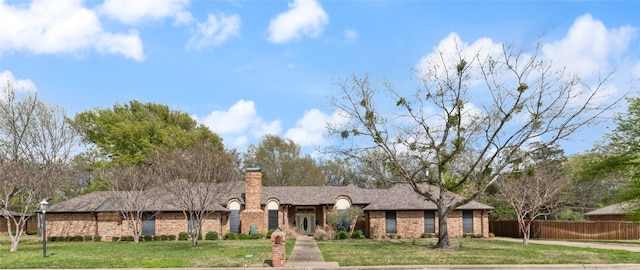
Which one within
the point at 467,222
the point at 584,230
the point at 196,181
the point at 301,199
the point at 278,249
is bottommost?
the point at 584,230

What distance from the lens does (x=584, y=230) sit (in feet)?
126

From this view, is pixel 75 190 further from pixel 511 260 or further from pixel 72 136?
pixel 511 260

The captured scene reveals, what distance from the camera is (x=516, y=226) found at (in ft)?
136

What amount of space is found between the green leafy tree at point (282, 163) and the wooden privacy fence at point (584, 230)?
30.3m

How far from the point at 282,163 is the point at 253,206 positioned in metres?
27.8

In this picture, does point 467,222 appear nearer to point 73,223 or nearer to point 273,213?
point 273,213

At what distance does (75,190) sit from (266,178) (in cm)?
2145

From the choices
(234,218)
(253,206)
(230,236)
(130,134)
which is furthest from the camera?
(130,134)

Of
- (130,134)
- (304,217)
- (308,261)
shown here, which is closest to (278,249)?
(308,261)

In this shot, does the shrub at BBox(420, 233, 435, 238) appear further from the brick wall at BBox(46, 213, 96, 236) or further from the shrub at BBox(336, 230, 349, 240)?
the brick wall at BBox(46, 213, 96, 236)

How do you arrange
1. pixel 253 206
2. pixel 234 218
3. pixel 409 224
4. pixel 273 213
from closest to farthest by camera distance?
pixel 409 224 < pixel 253 206 < pixel 234 218 < pixel 273 213

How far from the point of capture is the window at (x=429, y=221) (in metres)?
Answer: 38.3

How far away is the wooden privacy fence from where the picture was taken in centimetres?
3750

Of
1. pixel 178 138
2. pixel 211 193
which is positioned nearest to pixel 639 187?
pixel 211 193
